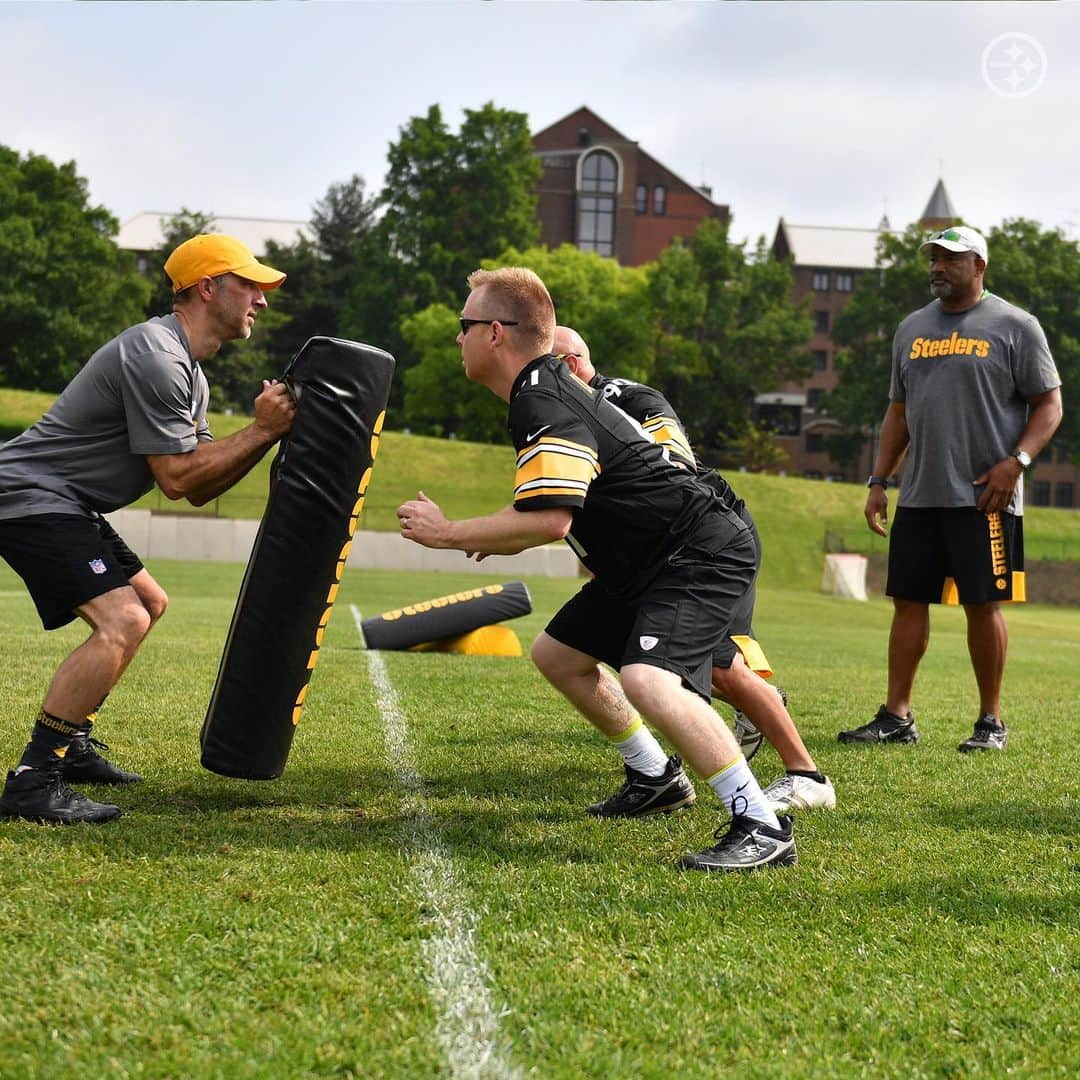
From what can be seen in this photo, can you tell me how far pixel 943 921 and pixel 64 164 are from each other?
6551 centimetres

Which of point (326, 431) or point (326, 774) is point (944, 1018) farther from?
point (326, 774)

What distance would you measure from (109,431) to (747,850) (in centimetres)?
264

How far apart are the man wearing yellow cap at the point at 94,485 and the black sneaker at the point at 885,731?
147 inches

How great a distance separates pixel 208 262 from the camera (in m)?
4.86

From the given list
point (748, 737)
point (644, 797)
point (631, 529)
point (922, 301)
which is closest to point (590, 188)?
point (922, 301)

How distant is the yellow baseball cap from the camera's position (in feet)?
15.9

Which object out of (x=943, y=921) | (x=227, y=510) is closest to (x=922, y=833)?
(x=943, y=921)

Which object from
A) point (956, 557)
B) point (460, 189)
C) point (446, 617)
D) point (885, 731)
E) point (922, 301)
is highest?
point (460, 189)

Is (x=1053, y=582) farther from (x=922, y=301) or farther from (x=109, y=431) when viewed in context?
(x=109, y=431)

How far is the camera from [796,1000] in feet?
9.75

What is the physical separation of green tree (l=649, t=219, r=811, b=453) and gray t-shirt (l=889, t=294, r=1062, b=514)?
2300 inches

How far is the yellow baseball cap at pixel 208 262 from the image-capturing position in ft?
15.9

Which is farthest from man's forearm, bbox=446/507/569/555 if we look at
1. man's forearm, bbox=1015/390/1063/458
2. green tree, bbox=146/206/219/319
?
green tree, bbox=146/206/219/319

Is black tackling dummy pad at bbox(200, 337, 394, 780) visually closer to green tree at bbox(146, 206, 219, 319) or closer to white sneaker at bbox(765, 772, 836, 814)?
white sneaker at bbox(765, 772, 836, 814)
